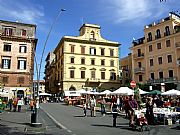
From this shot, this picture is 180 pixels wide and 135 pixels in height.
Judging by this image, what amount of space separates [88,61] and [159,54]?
57.3 feet

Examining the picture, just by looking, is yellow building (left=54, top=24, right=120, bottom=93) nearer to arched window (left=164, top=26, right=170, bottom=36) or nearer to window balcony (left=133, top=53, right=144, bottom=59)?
window balcony (left=133, top=53, right=144, bottom=59)

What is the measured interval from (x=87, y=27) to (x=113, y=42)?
766cm

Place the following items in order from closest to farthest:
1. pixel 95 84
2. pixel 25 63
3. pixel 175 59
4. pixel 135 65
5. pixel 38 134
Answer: pixel 38 134
pixel 175 59
pixel 25 63
pixel 135 65
pixel 95 84

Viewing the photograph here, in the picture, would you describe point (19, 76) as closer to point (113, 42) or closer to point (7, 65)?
point (7, 65)

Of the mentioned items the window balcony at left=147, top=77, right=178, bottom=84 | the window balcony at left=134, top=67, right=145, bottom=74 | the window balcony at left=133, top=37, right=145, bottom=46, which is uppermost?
the window balcony at left=133, top=37, right=145, bottom=46

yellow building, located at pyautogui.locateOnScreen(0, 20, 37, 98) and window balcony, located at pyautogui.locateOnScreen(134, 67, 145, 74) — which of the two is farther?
window balcony, located at pyautogui.locateOnScreen(134, 67, 145, 74)

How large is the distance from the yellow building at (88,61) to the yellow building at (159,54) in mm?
8269

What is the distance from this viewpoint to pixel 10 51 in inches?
1833

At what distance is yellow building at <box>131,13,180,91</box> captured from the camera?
43.8m

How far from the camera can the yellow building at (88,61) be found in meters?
56.2

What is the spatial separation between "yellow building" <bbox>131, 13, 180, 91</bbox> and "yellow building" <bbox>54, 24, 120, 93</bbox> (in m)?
8.27

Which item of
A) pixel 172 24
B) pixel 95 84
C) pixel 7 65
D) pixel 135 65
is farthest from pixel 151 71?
pixel 7 65

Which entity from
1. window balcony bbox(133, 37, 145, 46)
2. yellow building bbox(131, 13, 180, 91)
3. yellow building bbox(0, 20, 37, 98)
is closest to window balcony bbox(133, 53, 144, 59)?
yellow building bbox(131, 13, 180, 91)

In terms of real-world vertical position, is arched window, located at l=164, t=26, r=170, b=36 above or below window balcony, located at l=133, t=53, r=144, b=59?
above
